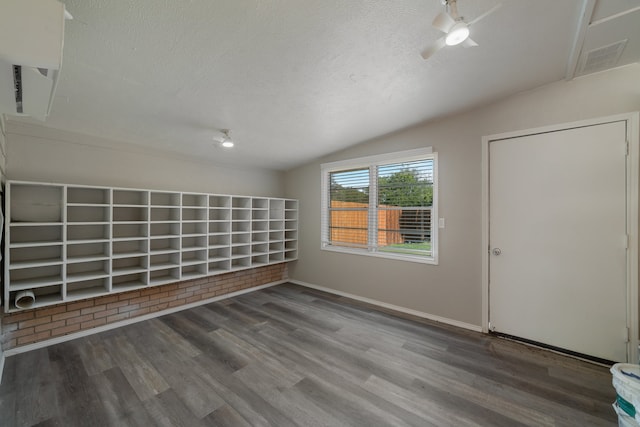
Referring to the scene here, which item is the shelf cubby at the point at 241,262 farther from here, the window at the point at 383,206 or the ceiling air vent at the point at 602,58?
the ceiling air vent at the point at 602,58

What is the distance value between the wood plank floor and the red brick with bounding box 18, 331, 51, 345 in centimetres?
14

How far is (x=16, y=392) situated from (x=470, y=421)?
345 cm

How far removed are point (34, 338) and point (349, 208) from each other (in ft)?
13.8

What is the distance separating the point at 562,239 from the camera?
2.56 meters

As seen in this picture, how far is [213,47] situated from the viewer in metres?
1.77

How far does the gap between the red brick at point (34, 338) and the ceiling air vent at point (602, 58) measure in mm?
5887

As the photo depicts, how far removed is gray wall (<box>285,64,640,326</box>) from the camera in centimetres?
244

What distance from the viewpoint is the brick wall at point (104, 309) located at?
2529mm

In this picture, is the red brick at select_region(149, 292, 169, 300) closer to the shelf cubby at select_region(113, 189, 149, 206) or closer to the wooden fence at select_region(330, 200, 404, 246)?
the shelf cubby at select_region(113, 189, 149, 206)

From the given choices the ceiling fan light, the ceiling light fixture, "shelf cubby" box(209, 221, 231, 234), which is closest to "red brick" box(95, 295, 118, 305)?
"shelf cubby" box(209, 221, 231, 234)

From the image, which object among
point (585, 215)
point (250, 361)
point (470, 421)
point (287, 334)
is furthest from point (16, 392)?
point (585, 215)

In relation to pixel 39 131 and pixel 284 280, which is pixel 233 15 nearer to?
pixel 39 131

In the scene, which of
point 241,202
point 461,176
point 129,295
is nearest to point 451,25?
point 461,176

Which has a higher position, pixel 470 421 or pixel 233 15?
pixel 233 15
